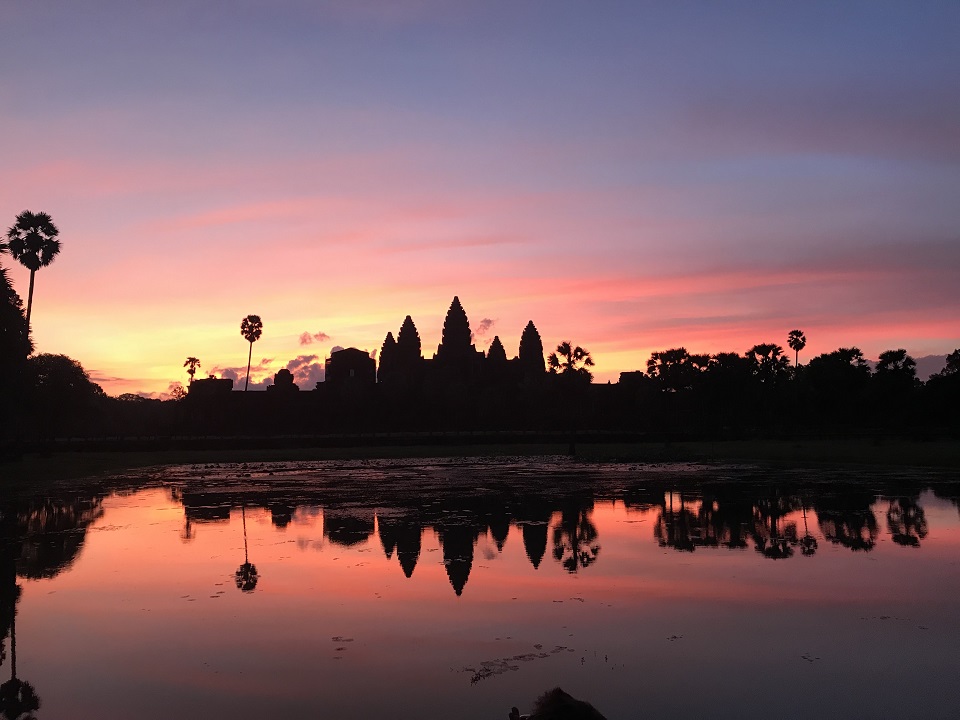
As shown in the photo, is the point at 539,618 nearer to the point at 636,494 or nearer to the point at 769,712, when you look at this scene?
the point at 769,712

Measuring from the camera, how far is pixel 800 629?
36.2 ft

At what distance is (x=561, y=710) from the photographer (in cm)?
602

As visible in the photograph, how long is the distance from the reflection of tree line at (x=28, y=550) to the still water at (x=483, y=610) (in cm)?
8

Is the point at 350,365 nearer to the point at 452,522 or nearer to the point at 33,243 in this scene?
the point at 33,243

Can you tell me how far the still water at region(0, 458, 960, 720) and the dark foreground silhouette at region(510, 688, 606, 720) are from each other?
2016mm

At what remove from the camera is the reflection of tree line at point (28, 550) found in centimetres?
902

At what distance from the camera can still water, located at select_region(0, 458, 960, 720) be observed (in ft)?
28.5

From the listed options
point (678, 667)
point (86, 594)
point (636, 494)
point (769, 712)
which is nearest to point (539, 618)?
point (678, 667)

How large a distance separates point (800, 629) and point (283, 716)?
22.4 ft

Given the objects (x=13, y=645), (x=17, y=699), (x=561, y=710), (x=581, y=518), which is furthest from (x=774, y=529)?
(x=17, y=699)

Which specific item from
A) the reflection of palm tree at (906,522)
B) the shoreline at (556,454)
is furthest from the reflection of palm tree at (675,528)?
the shoreline at (556,454)

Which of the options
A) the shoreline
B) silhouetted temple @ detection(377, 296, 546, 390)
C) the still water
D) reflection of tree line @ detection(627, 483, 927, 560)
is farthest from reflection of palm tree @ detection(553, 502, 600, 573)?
silhouetted temple @ detection(377, 296, 546, 390)

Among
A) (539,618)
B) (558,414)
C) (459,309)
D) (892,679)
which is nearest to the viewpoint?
(892,679)

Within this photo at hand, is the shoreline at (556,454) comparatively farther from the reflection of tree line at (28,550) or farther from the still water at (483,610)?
the still water at (483,610)
